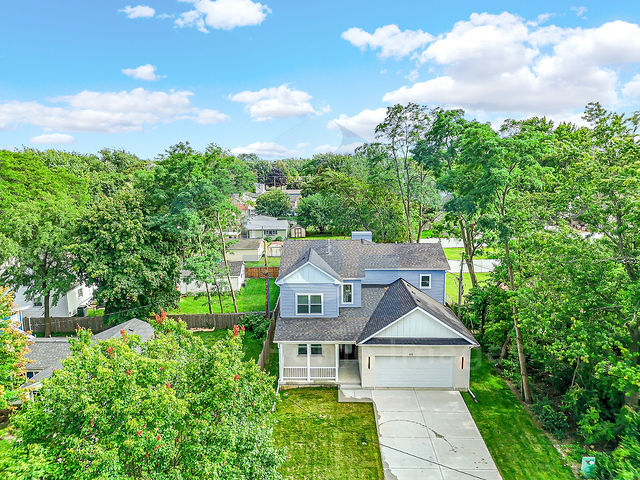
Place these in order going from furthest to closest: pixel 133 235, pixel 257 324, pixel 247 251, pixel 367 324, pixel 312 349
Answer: pixel 247 251
pixel 257 324
pixel 133 235
pixel 367 324
pixel 312 349

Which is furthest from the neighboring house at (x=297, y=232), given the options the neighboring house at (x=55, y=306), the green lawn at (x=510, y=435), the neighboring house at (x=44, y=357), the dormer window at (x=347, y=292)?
the green lawn at (x=510, y=435)

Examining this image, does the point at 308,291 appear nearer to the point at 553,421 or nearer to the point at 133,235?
the point at 553,421

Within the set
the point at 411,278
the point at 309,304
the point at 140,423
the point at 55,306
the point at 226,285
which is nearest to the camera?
the point at 140,423

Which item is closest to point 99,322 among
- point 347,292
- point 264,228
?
point 347,292

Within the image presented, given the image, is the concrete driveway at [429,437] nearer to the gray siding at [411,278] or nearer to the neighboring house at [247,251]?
the gray siding at [411,278]

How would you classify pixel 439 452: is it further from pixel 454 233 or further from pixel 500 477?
pixel 454 233

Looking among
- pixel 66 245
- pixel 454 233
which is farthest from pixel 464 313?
pixel 66 245
